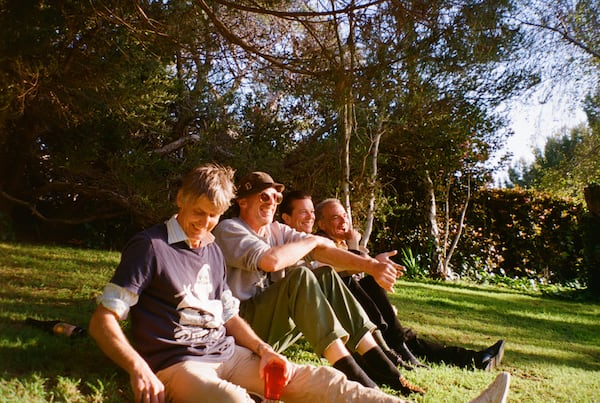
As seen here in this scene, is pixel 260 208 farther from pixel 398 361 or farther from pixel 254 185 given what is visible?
pixel 398 361

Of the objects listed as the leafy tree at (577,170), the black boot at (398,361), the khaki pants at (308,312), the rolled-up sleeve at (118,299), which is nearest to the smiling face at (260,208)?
the khaki pants at (308,312)

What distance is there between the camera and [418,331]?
197 inches

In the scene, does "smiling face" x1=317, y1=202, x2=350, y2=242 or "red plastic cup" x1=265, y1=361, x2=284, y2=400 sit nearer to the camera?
"red plastic cup" x1=265, y1=361, x2=284, y2=400

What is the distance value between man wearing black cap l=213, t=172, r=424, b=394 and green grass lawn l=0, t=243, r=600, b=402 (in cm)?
50

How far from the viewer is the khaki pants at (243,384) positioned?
6.48 feet

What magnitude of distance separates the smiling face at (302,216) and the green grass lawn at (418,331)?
0.83 meters

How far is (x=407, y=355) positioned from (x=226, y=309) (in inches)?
71.2

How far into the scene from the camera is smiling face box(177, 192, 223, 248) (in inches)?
87.3

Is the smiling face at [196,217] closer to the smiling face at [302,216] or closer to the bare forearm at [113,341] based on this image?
the bare forearm at [113,341]

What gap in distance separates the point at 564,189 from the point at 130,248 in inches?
418

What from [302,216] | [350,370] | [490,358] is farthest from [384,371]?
[490,358]

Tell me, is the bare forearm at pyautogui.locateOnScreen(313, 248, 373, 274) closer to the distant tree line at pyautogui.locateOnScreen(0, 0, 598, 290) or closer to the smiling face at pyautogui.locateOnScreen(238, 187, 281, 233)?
the smiling face at pyautogui.locateOnScreen(238, 187, 281, 233)

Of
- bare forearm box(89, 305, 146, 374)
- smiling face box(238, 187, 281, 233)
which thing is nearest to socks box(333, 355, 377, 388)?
smiling face box(238, 187, 281, 233)

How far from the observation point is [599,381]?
400cm
